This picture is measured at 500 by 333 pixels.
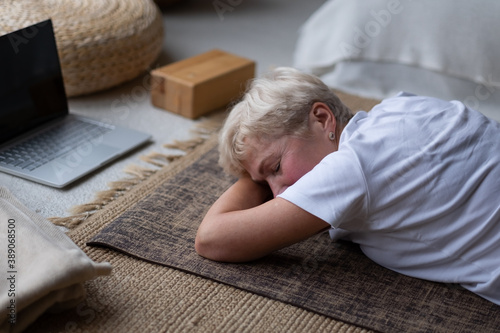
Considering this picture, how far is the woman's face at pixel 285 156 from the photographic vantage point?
3.81 ft

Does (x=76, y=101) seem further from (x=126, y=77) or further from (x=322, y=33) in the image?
(x=322, y=33)

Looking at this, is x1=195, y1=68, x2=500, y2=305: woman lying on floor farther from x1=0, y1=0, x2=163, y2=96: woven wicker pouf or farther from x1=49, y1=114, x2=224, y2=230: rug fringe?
x1=0, y1=0, x2=163, y2=96: woven wicker pouf

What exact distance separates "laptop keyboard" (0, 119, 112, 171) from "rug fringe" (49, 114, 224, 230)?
18cm

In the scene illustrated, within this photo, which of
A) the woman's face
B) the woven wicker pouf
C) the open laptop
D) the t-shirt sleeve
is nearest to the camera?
the t-shirt sleeve

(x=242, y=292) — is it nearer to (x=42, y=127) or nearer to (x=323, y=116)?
(x=323, y=116)

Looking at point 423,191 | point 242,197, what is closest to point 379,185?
point 423,191

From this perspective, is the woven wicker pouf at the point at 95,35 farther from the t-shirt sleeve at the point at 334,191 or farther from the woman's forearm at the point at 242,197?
the t-shirt sleeve at the point at 334,191

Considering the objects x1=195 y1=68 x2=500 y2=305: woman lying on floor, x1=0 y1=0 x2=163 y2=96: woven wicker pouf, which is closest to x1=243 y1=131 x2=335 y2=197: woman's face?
x1=195 y1=68 x2=500 y2=305: woman lying on floor

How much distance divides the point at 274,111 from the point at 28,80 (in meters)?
0.78

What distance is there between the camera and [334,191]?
3.38 feet

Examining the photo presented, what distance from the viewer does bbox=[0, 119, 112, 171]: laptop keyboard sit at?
154 centimetres

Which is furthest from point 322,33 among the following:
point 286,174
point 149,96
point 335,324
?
point 335,324

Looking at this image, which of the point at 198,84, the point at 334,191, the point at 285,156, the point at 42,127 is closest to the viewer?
the point at 334,191

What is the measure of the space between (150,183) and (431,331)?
775 mm
